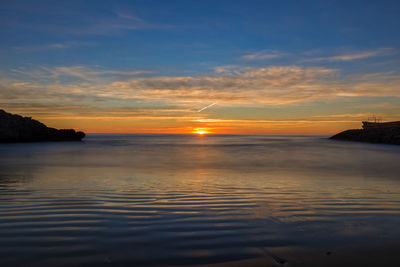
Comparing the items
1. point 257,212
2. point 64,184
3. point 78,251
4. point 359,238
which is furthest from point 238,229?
point 64,184

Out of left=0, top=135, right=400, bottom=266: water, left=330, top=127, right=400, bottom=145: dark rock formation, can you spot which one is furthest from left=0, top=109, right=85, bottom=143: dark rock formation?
left=330, top=127, right=400, bottom=145: dark rock formation

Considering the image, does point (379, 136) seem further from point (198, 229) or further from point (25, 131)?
point (25, 131)

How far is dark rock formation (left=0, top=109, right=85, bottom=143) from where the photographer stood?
56781mm

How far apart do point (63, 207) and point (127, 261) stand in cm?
404

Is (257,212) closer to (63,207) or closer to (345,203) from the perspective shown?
(345,203)

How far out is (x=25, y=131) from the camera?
60.9 m

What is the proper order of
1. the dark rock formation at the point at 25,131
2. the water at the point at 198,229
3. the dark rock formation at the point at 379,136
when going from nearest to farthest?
the water at the point at 198,229, the dark rock formation at the point at 25,131, the dark rock formation at the point at 379,136

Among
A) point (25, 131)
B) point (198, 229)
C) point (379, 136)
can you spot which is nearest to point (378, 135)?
point (379, 136)

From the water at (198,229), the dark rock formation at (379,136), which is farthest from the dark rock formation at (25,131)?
the dark rock formation at (379,136)

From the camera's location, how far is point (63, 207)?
7.18 m

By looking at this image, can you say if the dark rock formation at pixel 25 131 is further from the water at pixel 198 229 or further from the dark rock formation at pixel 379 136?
the dark rock formation at pixel 379 136

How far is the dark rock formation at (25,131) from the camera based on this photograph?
56781mm

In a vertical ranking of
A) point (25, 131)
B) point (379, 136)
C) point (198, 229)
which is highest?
point (25, 131)

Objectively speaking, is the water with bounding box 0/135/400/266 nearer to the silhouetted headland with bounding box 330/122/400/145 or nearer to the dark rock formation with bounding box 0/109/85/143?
the dark rock formation with bounding box 0/109/85/143
